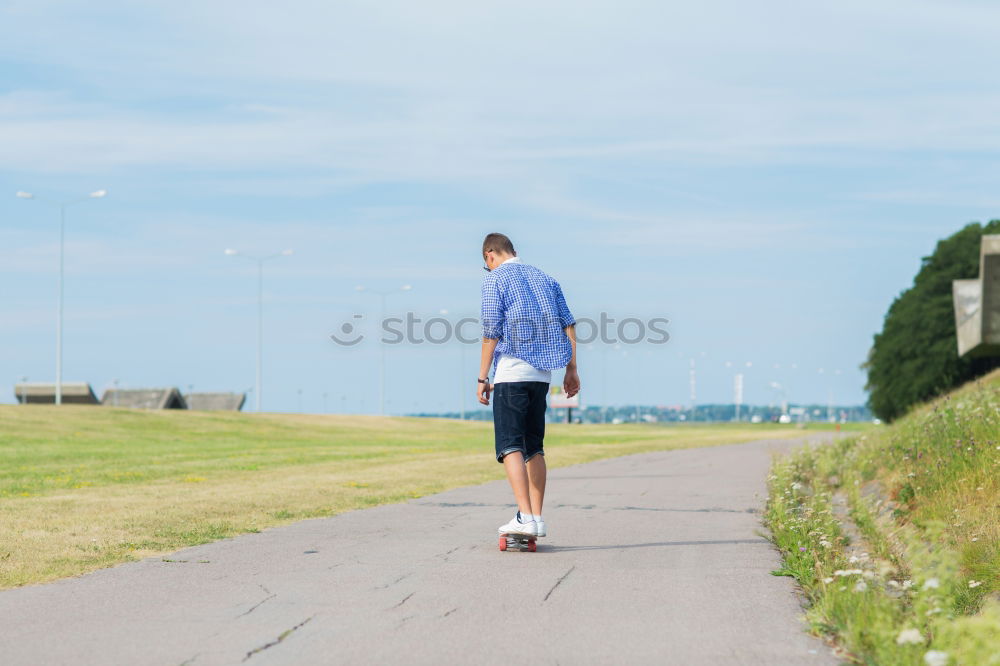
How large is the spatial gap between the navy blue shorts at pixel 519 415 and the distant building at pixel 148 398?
78935mm

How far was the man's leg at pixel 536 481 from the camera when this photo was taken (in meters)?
8.80

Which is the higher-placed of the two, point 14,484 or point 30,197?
point 30,197

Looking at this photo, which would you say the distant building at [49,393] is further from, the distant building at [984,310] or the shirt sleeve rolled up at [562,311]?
the shirt sleeve rolled up at [562,311]

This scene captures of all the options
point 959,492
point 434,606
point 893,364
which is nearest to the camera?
point 434,606

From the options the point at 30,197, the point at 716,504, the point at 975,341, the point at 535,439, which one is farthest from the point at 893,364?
the point at 535,439

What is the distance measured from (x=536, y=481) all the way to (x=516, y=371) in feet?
2.71

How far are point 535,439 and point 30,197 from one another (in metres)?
41.3

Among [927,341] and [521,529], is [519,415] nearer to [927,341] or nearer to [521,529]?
[521,529]

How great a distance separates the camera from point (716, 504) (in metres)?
A: 13.1

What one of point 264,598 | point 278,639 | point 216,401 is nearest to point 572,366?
point 264,598

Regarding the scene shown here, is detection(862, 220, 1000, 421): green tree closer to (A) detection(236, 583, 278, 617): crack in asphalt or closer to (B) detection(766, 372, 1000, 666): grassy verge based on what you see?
(B) detection(766, 372, 1000, 666): grassy verge

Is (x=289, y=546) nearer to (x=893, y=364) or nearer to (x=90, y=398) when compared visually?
(x=893, y=364)

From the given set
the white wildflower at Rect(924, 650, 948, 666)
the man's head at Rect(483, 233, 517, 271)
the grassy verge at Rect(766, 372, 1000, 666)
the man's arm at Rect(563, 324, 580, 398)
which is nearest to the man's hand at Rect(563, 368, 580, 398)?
the man's arm at Rect(563, 324, 580, 398)

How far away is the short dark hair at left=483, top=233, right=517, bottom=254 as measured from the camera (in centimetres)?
905
